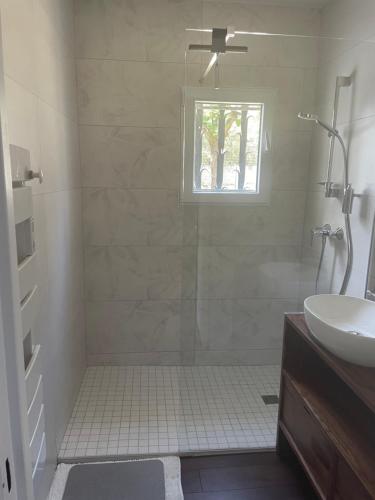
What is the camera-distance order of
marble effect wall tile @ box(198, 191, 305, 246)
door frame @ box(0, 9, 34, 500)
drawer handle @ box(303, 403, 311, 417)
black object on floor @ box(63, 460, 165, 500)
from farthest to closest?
marble effect wall tile @ box(198, 191, 305, 246) → black object on floor @ box(63, 460, 165, 500) → drawer handle @ box(303, 403, 311, 417) → door frame @ box(0, 9, 34, 500)

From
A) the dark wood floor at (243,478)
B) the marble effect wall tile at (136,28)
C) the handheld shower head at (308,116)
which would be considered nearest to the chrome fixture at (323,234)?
the handheld shower head at (308,116)

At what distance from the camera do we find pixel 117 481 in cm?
175

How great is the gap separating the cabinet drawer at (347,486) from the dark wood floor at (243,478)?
1.56 ft

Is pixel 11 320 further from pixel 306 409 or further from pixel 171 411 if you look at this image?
pixel 171 411

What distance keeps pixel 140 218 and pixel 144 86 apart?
888 millimetres

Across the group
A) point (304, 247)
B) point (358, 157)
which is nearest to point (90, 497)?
point (304, 247)

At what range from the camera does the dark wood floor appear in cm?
171

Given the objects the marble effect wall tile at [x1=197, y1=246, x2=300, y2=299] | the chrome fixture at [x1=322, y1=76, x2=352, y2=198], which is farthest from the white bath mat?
the chrome fixture at [x1=322, y1=76, x2=352, y2=198]

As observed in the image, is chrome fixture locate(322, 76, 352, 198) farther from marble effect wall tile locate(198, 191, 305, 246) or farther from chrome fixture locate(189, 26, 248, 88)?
chrome fixture locate(189, 26, 248, 88)

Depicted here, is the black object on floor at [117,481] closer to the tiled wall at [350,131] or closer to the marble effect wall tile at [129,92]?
the tiled wall at [350,131]

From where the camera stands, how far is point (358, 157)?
2082mm

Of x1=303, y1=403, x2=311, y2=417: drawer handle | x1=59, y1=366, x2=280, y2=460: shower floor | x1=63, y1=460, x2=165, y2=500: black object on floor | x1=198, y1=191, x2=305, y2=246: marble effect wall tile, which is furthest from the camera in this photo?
x1=198, y1=191, x2=305, y2=246: marble effect wall tile

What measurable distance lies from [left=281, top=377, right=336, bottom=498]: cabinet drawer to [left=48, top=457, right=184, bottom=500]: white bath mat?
60 centimetres

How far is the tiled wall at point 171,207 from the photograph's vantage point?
232 cm
